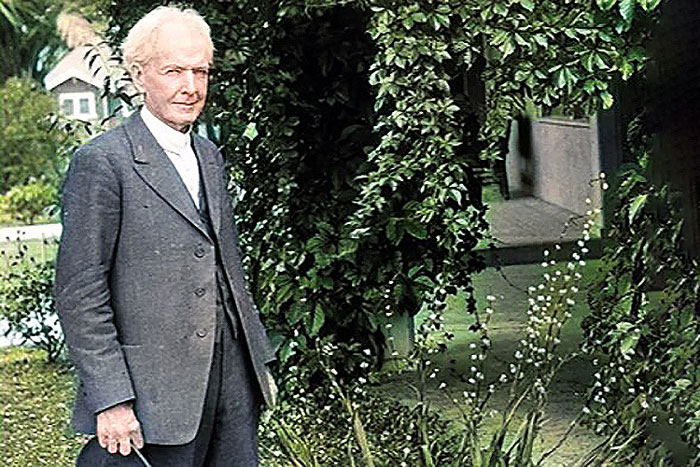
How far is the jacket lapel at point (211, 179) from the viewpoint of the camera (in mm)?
2586

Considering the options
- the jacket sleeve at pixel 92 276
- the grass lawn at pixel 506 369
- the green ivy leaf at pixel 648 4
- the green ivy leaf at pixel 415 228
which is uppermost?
the green ivy leaf at pixel 648 4

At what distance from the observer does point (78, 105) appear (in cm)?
548

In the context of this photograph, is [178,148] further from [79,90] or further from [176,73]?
[79,90]

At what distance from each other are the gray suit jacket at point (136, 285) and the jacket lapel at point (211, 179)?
53 mm

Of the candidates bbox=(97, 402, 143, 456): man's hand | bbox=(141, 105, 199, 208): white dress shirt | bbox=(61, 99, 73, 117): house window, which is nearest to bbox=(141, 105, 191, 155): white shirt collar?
bbox=(141, 105, 199, 208): white dress shirt

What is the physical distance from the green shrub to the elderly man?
10.5ft

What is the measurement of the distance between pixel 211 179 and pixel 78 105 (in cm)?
302

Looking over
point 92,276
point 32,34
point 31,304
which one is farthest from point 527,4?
point 31,304

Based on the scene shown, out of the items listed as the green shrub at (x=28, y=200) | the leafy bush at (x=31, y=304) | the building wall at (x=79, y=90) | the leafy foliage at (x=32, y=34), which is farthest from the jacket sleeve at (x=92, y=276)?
the leafy bush at (x=31, y=304)

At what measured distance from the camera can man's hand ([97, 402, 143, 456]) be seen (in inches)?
95.7

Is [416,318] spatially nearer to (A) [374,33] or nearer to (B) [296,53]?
(B) [296,53]

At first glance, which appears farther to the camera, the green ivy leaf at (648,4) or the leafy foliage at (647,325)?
the leafy foliage at (647,325)

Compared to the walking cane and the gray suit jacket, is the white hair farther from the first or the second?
the walking cane

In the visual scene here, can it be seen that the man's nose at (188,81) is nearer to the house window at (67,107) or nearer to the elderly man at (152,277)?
the elderly man at (152,277)
